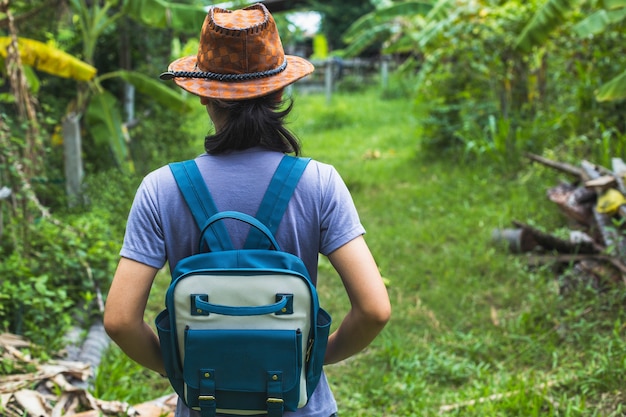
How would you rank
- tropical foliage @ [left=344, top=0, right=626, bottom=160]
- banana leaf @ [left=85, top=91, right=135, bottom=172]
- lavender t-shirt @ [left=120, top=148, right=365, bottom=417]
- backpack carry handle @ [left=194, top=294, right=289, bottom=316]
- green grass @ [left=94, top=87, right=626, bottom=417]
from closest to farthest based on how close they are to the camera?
1. backpack carry handle @ [left=194, top=294, right=289, bottom=316]
2. lavender t-shirt @ [left=120, top=148, right=365, bottom=417]
3. green grass @ [left=94, top=87, right=626, bottom=417]
4. banana leaf @ [left=85, top=91, right=135, bottom=172]
5. tropical foliage @ [left=344, top=0, right=626, bottom=160]

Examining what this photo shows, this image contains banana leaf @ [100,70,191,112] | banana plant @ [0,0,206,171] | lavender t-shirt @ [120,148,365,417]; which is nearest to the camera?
lavender t-shirt @ [120,148,365,417]

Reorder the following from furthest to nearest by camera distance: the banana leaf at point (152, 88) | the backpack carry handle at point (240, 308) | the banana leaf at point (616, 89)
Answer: the banana leaf at point (152, 88)
the banana leaf at point (616, 89)
the backpack carry handle at point (240, 308)

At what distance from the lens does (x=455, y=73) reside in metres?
9.71

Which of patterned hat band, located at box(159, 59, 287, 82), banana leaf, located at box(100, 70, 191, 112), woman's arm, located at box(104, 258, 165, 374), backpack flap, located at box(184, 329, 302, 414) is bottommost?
banana leaf, located at box(100, 70, 191, 112)

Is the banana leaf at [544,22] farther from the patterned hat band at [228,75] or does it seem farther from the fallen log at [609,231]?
the patterned hat band at [228,75]

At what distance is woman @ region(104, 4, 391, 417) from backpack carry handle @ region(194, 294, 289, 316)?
17 cm

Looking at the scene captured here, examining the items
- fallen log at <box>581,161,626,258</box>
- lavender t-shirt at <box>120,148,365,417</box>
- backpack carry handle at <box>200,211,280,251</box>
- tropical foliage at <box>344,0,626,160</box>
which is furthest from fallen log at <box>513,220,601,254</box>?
backpack carry handle at <box>200,211,280,251</box>

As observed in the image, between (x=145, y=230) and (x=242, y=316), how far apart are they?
1.06 feet

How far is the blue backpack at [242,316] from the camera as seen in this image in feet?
5.21

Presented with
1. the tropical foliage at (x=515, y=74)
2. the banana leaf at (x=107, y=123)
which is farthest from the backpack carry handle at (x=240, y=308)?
the tropical foliage at (x=515, y=74)

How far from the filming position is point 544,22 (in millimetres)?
7344

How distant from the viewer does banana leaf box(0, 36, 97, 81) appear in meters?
6.09

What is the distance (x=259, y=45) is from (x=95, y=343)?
116 inches

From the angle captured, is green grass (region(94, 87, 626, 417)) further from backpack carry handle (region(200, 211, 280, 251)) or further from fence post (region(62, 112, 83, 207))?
fence post (region(62, 112, 83, 207))
